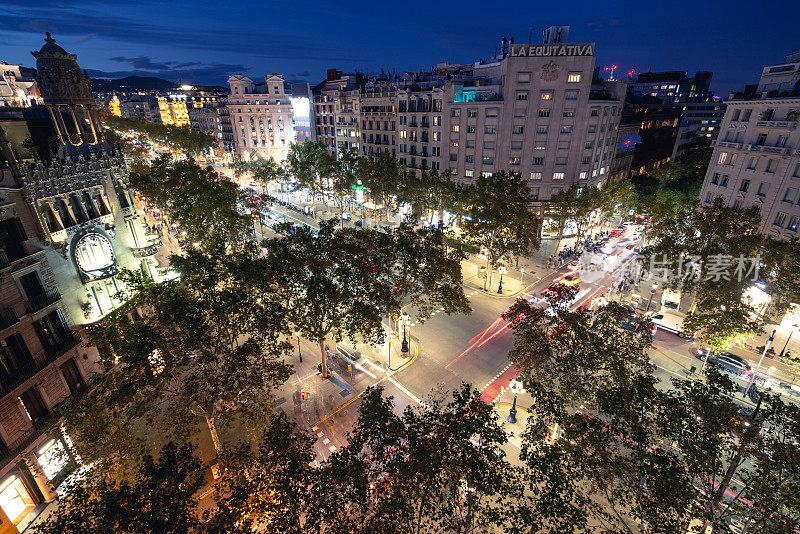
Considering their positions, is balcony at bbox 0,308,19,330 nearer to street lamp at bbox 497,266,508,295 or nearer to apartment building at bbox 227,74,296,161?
street lamp at bbox 497,266,508,295

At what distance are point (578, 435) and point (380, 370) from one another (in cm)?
2098

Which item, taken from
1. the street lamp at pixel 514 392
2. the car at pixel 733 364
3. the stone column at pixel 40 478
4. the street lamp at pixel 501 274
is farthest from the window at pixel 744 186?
the stone column at pixel 40 478

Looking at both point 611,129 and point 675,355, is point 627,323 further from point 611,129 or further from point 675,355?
point 611,129

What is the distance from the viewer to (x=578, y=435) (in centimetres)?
1808

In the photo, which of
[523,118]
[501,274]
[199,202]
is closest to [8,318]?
[199,202]

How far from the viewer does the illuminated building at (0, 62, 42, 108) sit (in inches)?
3826

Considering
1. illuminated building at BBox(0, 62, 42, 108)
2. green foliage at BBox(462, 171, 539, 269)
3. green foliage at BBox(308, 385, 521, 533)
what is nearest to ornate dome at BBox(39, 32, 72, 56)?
green foliage at BBox(308, 385, 521, 533)

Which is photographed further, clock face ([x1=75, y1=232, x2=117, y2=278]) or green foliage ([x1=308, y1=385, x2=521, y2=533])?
clock face ([x1=75, y1=232, x2=117, y2=278])

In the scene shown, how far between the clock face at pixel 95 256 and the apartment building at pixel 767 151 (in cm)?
7871

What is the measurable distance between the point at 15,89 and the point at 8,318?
124935 mm

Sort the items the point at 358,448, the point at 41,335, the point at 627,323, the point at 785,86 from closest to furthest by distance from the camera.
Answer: the point at 358,448 < the point at 41,335 < the point at 627,323 < the point at 785,86

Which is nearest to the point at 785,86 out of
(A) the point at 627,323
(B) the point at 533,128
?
(B) the point at 533,128

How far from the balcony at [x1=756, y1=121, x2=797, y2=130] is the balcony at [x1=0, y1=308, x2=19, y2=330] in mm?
82894

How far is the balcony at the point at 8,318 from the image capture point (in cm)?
2238
